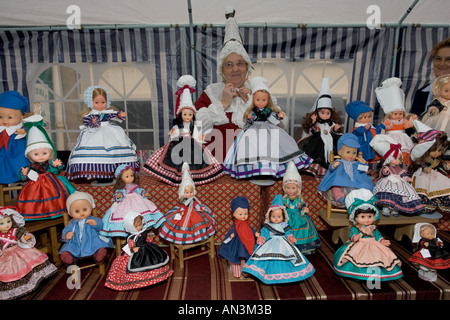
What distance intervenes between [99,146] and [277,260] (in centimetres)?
201

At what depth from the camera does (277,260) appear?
2553mm

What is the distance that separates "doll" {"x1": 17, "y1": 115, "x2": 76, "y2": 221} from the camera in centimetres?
276

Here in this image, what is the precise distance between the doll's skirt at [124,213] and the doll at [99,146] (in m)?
0.43

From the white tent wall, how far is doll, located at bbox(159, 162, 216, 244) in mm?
2347

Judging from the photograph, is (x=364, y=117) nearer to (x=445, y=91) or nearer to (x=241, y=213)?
(x=445, y=91)

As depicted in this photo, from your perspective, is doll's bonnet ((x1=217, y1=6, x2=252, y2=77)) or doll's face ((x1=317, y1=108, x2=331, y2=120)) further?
doll's bonnet ((x1=217, y1=6, x2=252, y2=77))

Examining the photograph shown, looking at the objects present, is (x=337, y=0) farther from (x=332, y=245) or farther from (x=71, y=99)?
(x=71, y=99)

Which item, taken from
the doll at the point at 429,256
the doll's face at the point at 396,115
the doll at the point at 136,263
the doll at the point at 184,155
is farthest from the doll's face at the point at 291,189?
the doll's face at the point at 396,115

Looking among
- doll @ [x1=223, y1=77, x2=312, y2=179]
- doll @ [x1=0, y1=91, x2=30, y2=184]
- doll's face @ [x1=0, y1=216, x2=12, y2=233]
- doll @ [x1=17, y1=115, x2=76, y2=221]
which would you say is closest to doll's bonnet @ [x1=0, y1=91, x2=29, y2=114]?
doll @ [x1=0, y1=91, x2=30, y2=184]

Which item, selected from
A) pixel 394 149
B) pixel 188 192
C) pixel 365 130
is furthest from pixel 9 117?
pixel 394 149

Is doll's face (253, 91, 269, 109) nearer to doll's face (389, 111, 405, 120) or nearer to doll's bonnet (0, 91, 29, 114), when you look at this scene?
doll's face (389, 111, 405, 120)

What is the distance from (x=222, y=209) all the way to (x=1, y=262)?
1983 mm

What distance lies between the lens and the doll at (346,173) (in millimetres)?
2986
